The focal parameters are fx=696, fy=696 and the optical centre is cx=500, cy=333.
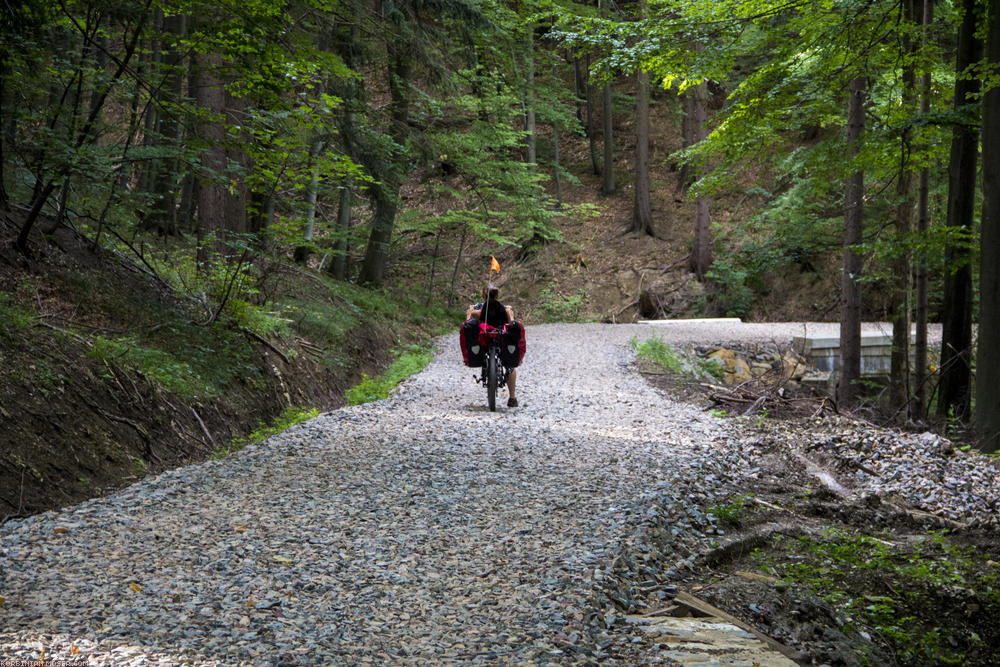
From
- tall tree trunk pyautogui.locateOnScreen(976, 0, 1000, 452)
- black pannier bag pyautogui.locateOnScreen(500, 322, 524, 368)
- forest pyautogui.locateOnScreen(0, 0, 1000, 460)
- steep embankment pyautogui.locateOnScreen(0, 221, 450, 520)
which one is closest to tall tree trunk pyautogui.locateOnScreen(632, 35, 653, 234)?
forest pyautogui.locateOnScreen(0, 0, 1000, 460)

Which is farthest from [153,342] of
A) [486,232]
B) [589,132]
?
[589,132]

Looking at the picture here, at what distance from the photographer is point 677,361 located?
44.3ft

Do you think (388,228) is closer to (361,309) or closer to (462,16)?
(361,309)

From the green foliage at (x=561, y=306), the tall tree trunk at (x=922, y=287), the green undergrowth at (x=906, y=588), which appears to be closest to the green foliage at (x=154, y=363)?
the green undergrowth at (x=906, y=588)

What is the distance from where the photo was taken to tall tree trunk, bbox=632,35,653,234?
23812mm

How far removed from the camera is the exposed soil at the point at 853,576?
3855mm

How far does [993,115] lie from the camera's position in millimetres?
7047

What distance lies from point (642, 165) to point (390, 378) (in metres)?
15.6

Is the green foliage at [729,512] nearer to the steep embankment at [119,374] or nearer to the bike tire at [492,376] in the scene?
the bike tire at [492,376]

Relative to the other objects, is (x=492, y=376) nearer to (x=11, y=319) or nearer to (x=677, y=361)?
(x=11, y=319)

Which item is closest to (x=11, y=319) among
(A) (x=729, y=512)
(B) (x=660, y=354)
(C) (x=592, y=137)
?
(A) (x=729, y=512)

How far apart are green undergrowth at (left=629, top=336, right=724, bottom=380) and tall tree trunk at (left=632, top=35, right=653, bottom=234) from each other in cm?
1100

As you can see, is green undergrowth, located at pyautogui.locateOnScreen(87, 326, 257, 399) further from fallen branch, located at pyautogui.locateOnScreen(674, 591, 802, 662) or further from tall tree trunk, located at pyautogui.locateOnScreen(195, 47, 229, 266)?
fallen branch, located at pyautogui.locateOnScreen(674, 591, 802, 662)

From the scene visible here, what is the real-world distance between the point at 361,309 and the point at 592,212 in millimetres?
12757
